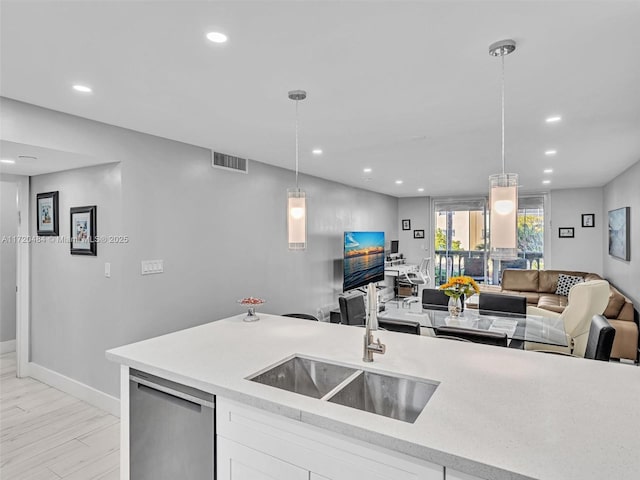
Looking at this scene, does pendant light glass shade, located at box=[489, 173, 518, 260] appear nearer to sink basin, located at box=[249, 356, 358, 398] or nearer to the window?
sink basin, located at box=[249, 356, 358, 398]

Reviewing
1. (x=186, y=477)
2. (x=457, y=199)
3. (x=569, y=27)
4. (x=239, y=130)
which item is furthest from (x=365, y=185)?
(x=186, y=477)

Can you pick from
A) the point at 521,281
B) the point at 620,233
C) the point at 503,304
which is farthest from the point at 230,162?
the point at 521,281

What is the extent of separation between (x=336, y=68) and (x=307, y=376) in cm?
172

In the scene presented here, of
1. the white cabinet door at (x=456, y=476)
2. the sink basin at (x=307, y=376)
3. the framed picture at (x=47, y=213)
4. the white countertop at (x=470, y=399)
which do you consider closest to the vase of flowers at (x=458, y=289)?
the white countertop at (x=470, y=399)

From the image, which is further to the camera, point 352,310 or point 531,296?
point 531,296

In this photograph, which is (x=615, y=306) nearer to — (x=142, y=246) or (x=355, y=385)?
(x=355, y=385)

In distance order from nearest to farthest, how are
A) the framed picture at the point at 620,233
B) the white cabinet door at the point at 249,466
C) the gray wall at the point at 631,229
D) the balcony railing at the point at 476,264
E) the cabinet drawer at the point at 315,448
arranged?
the cabinet drawer at the point at 315,448 < the white cabinet door at the point at 249,466 < the gray wall at the point at 631,229 < the framed picture at the point at 620,233 < the balcony railing at the point at 476,264

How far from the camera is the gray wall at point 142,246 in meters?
3.08

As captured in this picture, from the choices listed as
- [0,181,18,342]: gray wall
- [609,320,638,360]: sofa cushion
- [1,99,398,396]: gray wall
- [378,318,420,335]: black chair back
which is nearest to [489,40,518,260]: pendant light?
[378,318,420,335]: black chair back

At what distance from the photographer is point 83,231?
132 inches

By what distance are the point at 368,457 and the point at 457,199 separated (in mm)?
8592

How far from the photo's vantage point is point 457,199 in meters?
8.96

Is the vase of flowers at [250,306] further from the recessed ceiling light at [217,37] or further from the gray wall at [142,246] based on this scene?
the recessed ceiling light at [217,37]

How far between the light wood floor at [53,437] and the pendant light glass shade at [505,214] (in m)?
2.78
